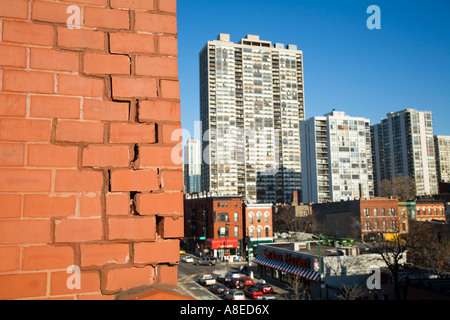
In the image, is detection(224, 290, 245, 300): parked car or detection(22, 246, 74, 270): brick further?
detection(224, 290, 245, 300): parked car

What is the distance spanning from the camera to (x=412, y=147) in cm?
11512

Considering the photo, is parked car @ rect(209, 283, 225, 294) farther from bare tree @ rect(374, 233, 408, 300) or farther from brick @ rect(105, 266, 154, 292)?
brick @ rect(105, 266, 154, 292)

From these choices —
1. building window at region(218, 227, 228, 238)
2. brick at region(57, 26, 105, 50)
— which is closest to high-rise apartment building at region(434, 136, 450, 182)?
building window at region(218, 227, 228, 238)

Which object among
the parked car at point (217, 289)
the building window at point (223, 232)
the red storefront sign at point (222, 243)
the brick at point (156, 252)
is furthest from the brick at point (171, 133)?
the building window at point (223, 232)

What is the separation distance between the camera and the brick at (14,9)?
2.20 meters

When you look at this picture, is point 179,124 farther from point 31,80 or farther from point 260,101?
point 260,101

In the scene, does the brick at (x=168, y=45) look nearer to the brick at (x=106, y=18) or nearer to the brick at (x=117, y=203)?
the brick at (x=106, y=18)

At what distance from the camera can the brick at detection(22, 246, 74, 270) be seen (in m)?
1.98

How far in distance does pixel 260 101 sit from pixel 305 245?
243ft

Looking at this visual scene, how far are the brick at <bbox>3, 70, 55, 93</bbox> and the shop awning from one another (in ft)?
94.9

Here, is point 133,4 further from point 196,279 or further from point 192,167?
point 192,167

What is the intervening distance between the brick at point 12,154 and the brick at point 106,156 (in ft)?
1.08

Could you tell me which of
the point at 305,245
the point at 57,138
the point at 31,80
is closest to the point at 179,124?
the point at 57,138

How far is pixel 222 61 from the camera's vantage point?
102 metres
